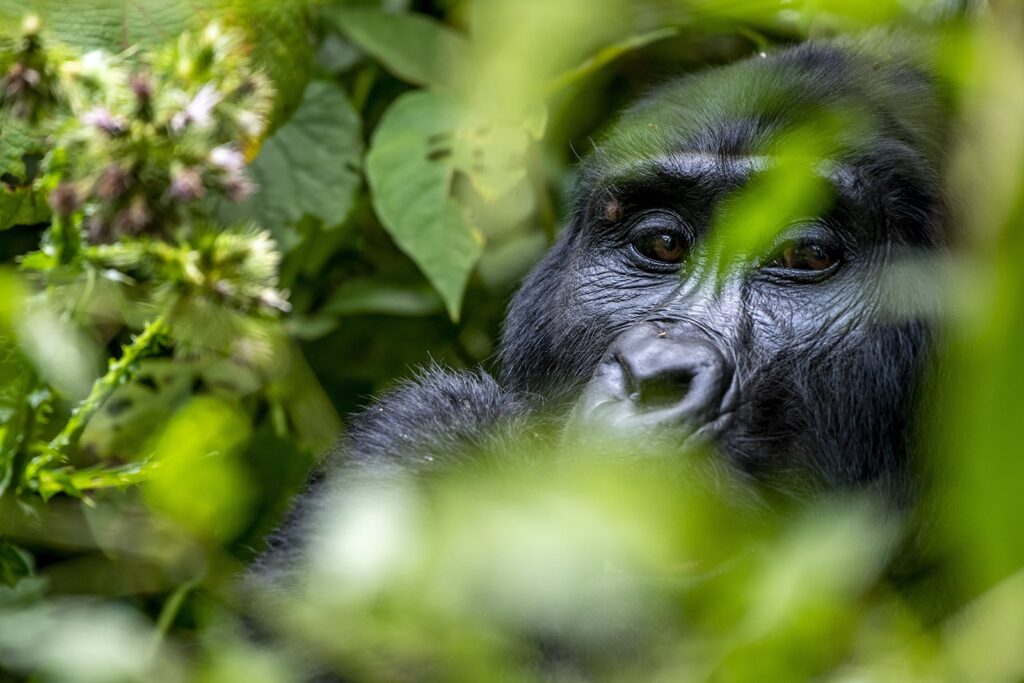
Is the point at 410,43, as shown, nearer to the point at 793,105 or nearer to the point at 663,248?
the point at 663,248

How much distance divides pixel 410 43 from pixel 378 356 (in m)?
0.81

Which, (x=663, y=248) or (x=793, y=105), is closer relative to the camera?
(x=793, y=105)

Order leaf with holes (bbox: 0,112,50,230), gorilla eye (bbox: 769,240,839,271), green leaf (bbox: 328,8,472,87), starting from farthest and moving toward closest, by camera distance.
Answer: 1. green leaf (bbox: 328,8,472,87)
2. leaf with holes (bbox: 0,112,50,230)
3. gorilla eye (bbox: 769,240,839,271)

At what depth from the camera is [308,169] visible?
3.04 m

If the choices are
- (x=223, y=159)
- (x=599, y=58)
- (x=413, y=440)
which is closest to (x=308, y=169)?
(x=599, y=58)

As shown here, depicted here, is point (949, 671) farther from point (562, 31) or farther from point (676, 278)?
point (676, 278)

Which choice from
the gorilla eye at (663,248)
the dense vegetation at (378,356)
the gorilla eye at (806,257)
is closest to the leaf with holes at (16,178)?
Answer: the dense vegetation at (378,356)

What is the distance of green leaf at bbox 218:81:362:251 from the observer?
294 cm

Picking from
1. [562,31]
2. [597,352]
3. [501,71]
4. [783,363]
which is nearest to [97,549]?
[597,352]

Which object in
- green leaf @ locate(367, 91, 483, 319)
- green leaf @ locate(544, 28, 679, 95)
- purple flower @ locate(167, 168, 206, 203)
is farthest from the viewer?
green leaf @ locate(544, 28, 679, 95)

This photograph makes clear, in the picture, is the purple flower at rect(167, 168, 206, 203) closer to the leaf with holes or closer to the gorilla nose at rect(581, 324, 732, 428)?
the gorilla nose at rect(581, 324, 732, 428)

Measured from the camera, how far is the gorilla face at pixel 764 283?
197 cm

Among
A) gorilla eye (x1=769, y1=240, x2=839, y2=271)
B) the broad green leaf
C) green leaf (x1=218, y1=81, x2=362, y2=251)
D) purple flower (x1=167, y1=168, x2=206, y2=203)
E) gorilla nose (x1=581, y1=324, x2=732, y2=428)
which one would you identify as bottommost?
the broad green leaf

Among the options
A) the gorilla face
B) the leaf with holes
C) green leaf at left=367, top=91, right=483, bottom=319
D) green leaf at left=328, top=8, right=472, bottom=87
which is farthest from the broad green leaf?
the leaf with holes
